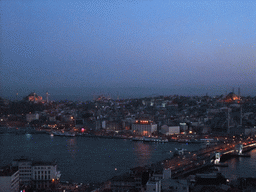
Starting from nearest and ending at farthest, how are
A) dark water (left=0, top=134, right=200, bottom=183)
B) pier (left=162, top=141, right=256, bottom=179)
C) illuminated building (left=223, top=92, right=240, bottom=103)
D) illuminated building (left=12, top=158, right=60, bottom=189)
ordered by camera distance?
illuminated building (left=12, top=158, right=60, bottom=189) < dark water (left=0, top=134, right=200, bottom=183) < pier (left=162, top=141, right=256, bottom=179) < illuminated building (left=223, top=92, right=240, bottom=103)

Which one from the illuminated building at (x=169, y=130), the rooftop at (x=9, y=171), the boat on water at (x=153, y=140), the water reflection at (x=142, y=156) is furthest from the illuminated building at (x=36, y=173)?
the illuminated building at (x=169, y=130)

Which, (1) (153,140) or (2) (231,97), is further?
(2) (231,97)

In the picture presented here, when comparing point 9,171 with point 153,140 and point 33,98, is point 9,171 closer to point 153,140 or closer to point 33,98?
point 153,140

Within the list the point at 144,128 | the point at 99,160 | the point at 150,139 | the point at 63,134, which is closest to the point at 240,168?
the point at 99,160

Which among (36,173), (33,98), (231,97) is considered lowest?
(36,173)

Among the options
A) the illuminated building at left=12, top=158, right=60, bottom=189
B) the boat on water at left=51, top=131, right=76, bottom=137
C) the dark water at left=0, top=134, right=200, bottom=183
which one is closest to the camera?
the illuminated building at left=12, top=158, right=60, bottom=189

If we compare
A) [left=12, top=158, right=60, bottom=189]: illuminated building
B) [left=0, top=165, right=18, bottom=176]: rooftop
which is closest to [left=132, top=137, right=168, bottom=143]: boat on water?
[left=12, top=158, right=60, bottom=189]: illuminated building

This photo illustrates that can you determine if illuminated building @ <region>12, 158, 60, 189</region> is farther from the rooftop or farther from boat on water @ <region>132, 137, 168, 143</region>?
boat on water @ <region>132, 137, 168, 143</region>

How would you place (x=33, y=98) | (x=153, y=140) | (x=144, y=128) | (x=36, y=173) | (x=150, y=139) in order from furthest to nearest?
(x=33, y=98), (x=144, y=128), (x=150, y=139), (x=153, y=140), (x=36, y=173)

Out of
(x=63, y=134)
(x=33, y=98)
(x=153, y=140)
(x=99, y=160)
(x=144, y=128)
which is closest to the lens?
(x=99, y=160)

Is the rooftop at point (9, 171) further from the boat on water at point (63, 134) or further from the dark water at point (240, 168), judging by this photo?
the boat on water at point (63, 134)
